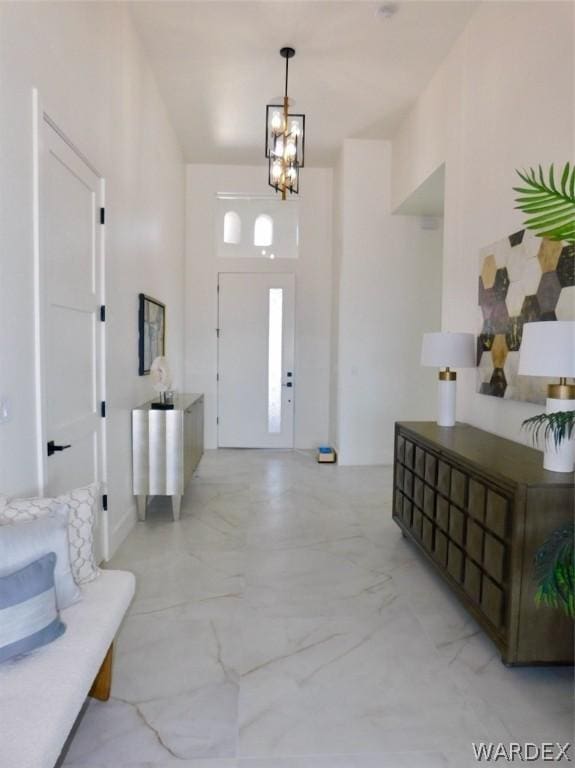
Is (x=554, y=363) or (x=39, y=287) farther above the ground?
(x=39, y=287)

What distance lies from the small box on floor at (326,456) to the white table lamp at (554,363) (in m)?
3.78

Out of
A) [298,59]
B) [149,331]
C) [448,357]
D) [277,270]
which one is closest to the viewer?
[448,357]

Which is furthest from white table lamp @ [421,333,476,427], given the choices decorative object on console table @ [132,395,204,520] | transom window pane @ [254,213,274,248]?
transom window pane @ [254,213,274,248]

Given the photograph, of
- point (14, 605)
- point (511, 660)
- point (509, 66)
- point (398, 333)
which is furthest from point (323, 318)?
point (14, 605)

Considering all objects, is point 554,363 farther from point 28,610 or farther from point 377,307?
point 377,307

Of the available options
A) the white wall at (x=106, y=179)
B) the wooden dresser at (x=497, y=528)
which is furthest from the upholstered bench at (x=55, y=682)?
the wooden dresser at (x=497, y=528)

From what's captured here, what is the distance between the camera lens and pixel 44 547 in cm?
159

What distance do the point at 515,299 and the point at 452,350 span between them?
0.49m

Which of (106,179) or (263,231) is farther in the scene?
(263,231)

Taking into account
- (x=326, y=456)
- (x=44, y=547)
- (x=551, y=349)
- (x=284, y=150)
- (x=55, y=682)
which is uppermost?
(x=284, y=150)

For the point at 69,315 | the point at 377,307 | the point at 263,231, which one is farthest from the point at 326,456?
the point at 69,315

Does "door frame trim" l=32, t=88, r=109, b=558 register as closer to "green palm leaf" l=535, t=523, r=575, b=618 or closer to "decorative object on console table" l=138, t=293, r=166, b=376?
"decorative object on console table" l=138, t=293, r=166, b=376

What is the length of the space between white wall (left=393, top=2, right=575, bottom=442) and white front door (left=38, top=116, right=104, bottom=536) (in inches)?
98.3

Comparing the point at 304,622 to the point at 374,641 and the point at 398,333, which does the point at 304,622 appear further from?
the point at 398,333
